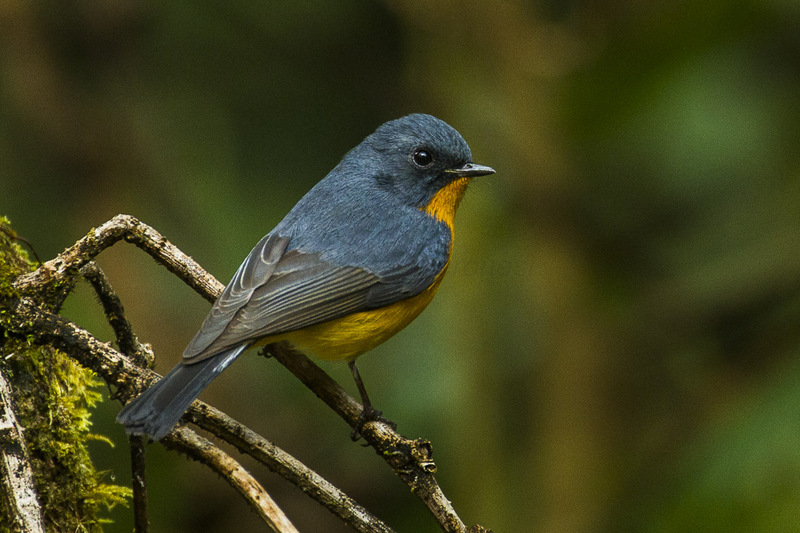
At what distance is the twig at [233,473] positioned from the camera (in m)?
2.32

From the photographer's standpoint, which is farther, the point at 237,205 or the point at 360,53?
the point at 360,53

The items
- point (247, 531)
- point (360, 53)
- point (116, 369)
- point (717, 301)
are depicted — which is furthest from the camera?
point (360, 53)

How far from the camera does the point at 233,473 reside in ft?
7.83

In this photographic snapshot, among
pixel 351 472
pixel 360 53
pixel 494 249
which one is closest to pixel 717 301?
pixel 494 249

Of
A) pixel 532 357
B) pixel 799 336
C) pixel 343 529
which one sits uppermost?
pixel 799 336

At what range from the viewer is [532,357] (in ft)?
17.7

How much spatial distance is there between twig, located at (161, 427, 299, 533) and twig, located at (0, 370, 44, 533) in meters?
0.47

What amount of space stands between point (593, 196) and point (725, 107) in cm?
92

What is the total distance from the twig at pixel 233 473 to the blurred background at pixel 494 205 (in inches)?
84.2

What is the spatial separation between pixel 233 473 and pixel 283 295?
108 centimetres

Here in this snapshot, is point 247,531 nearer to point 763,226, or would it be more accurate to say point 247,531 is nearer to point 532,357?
point 532,357

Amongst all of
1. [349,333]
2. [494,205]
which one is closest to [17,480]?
[349,333]

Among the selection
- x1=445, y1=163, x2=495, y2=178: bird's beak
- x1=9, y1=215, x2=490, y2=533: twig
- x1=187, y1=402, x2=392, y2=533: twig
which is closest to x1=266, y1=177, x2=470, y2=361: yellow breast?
x1=9, y1=215, x2=490, y2=533: twig

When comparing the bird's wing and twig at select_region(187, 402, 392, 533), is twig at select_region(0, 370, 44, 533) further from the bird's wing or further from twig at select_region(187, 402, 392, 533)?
the bird's wing
